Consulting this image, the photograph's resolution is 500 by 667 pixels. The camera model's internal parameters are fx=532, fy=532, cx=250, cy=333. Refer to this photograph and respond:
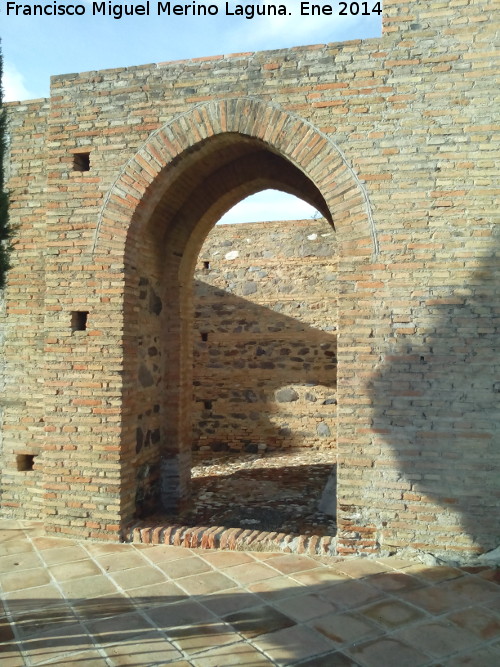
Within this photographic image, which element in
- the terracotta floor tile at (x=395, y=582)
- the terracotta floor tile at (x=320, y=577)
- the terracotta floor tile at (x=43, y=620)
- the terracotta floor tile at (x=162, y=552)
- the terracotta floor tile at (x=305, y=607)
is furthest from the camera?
the terracotta floor tile at (x=162, y=552)

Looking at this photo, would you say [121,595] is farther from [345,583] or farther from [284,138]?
[284,138]

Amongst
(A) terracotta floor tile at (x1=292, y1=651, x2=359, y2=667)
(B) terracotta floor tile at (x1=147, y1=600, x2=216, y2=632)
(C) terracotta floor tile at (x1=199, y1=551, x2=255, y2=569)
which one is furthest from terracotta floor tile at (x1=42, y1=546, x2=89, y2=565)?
(A) terracotta floor tile at (x1=292, y1=651, x2=359, y2=667)

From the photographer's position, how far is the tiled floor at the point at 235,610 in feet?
10.5

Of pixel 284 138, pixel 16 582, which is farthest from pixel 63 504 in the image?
pixel 284 138

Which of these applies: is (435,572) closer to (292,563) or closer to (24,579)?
(292,563)

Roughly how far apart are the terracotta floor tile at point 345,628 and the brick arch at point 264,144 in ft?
9.44

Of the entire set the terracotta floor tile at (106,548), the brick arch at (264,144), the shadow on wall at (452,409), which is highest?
the brick arch at (264,144)

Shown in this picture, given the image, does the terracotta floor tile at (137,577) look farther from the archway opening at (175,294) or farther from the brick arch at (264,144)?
the brick arch at (264,144)

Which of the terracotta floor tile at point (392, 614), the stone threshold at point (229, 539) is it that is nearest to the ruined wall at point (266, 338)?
the stone threshold at point (229, 539)

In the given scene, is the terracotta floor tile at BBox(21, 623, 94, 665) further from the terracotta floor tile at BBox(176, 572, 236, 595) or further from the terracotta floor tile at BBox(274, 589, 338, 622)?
the terracotta floor tile at BBox(274, 589, 338, 622)

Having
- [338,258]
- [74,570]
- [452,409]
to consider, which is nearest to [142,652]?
[74,570]

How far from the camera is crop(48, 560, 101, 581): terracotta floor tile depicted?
4.32m

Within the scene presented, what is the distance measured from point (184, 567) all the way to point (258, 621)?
1.10 metres

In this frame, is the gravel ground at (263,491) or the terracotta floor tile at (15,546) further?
the gravel ground at (263,491)
